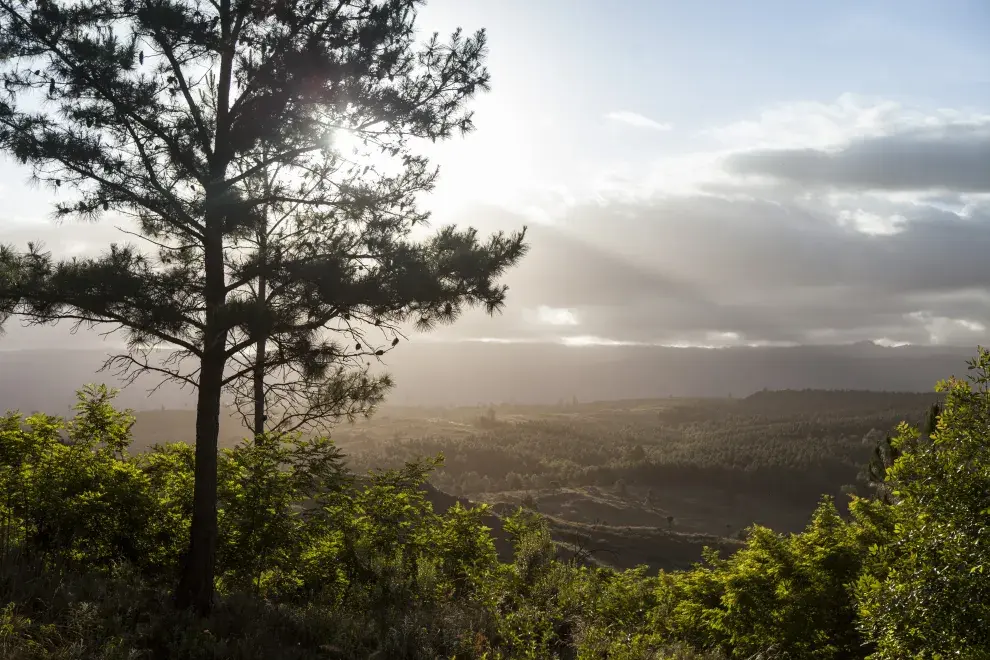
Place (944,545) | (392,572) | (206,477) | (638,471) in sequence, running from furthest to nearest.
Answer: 1. (638,471)
2. (392,572)
3. (206,477)
4. (944,545)

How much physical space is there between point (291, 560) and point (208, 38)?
7208 mm

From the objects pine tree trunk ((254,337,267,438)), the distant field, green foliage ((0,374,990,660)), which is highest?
pine tree trunk ((254,337,267,438))

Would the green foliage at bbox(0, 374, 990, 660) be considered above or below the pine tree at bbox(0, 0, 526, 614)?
below

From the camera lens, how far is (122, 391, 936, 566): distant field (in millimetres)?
73625

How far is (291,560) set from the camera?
8898mm

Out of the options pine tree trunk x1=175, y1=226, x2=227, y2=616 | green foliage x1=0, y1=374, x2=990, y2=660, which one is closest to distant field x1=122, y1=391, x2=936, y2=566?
green foliage x1=0, y1=374, x2=990, y2=660

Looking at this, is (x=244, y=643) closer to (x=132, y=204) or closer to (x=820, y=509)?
(x=132, y=204)

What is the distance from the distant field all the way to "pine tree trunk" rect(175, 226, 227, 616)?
45.6 meters

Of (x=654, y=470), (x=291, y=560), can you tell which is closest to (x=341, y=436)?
(x=654, y=470)

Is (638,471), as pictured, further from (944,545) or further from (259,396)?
(944,545)

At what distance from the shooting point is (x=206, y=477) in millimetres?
7652

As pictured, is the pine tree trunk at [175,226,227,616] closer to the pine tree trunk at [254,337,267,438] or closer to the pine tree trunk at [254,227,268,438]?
the pine tree trunk at [254,227,268,438]

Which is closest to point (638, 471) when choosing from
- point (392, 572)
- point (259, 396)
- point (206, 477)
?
point (392, 572)

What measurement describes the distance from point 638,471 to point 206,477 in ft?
342
